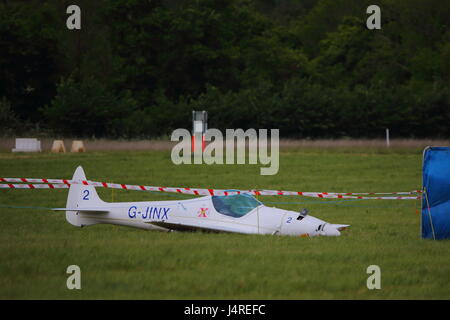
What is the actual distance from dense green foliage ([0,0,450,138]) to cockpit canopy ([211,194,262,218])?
3637 cm

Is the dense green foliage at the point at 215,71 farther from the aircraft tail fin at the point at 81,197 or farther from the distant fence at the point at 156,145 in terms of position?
the aircraft tail fin at the point at 81,197

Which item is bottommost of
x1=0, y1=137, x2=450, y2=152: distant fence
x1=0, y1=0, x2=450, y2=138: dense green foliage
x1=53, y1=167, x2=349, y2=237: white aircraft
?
x1=53, y1=167, x2=349, y2=237: white aircraft

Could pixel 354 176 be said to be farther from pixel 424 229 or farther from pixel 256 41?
pixel 256 41

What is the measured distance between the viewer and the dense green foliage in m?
53.0

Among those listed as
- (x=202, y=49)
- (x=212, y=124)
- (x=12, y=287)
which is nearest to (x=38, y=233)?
(x=12, y=287)

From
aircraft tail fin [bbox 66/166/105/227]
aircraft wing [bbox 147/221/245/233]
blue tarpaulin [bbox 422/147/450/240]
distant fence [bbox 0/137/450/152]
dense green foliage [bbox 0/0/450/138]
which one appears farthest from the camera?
dense green foliage [bbox 0/0/450/138]

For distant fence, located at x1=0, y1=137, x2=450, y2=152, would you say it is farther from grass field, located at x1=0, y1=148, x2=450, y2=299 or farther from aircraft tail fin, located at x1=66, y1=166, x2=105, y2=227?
aircraft tail fin, located at x1=66, y1=166, x2=105, y2=227

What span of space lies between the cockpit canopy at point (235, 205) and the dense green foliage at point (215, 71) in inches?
1432

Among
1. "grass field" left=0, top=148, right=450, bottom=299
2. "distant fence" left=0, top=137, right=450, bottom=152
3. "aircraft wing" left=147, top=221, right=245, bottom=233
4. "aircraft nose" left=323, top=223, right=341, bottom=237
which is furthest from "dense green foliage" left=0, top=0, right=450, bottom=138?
"aircraft nose" left=323, top=223, right=341, bottom=237

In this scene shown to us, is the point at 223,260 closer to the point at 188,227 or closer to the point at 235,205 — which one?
the point at 235,205

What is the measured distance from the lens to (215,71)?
62.6 meters

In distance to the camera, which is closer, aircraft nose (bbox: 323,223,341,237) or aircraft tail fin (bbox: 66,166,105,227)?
aircraft nose (bbox: 323,223,341,237)

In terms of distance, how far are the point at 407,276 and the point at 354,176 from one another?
1901 centimetres

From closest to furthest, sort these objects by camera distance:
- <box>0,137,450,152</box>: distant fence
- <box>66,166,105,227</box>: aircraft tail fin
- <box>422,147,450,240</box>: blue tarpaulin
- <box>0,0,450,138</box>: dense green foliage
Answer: <box>422,147,450,240</box>: blue tarpaulin < <box>66,166,105,227</box>: aircraft tail fin < <box>0,137,450,152</box>: distant fence < <box>0,0,450,138</box>: dense green foliage
